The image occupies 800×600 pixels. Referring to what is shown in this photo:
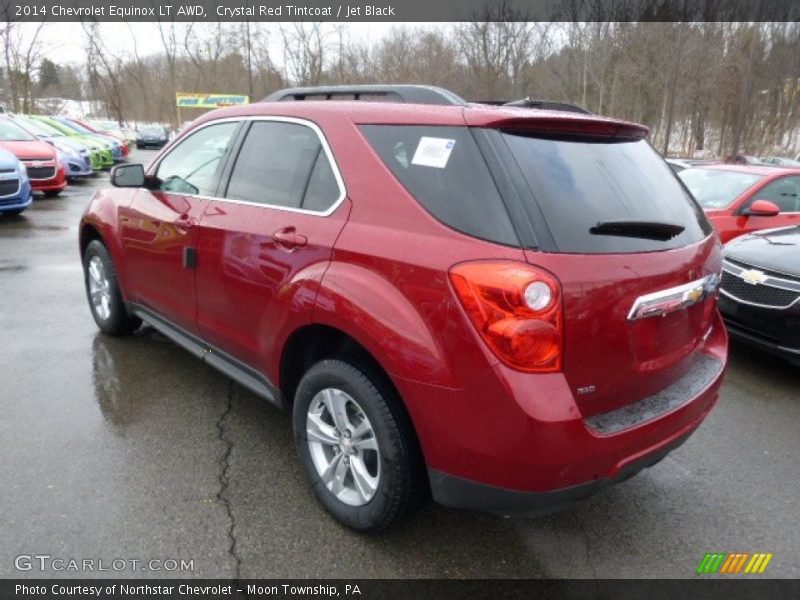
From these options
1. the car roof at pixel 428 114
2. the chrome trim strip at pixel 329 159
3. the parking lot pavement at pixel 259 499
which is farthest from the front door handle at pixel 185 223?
the parking lot pavement at pixel 259 499

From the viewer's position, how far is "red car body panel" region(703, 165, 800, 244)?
20.6 ft

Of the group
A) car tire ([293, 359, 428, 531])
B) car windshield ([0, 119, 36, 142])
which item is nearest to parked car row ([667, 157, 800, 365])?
car tire ([293, 359, 428, 531])

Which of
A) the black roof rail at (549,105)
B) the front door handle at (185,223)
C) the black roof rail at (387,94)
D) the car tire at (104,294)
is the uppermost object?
the black roof rail at (387,94)

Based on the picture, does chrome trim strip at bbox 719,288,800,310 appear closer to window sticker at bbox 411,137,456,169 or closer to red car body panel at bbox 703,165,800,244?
red car body panel at bbox 703,165,800,244

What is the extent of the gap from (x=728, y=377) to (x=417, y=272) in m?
3.32

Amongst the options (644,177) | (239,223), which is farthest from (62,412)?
(644,177)

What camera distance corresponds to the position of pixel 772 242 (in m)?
4.70

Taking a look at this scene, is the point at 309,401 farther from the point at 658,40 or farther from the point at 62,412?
the point at 658,40

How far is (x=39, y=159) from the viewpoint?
11.9m

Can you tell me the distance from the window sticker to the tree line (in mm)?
28804

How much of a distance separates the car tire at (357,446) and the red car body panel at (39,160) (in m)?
11.6

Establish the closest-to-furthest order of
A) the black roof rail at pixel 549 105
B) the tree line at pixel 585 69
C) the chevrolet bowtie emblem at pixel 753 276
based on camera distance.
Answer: the black roof rail at pixel 549 105 < the chevrolet bowtie emblem at pixel 753 276 < the tree line at pixel 585 69

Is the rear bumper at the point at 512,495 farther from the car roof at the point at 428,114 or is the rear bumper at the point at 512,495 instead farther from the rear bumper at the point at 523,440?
the car roof at the point at 428,114

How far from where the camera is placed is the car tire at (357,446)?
2.24 m
